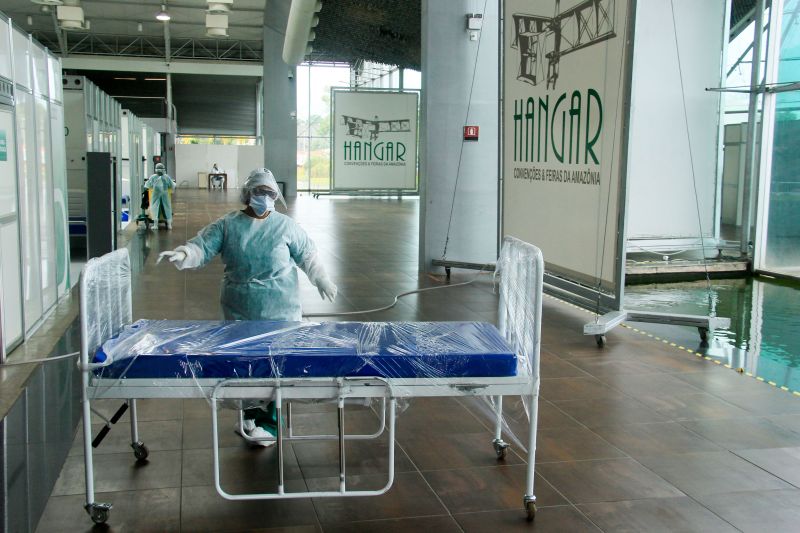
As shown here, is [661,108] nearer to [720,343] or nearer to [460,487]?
[720,343]

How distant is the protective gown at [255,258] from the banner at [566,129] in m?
3.60

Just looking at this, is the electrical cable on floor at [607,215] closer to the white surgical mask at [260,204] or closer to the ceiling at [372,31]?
the white surgical mask at [260,204]

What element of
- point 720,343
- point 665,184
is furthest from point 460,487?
point 665,184

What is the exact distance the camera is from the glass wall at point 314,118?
36156mm

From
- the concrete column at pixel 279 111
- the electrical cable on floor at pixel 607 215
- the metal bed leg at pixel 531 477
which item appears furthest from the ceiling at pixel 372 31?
the metal bed leg at pixel 531 477

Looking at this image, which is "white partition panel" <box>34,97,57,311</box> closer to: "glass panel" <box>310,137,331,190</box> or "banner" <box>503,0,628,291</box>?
"banner" <box>503,0,628,291</box>

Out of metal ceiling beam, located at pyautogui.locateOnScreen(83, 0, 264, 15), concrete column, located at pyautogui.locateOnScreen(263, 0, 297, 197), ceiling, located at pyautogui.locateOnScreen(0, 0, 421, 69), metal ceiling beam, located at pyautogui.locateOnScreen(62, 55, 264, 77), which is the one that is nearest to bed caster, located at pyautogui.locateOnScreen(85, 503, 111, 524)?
ceiling, located at pyautogui.locateOnScreen(0, 0, 421, 69)

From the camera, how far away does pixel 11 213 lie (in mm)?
6457

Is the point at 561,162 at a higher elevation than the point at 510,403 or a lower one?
higher

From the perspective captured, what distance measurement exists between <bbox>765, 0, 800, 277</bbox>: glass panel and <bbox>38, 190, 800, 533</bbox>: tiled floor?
5.85 meters

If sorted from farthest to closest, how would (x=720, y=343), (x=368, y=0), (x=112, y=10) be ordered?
(x=112, y=10), (x=368, y=0), (x=720, y=343)

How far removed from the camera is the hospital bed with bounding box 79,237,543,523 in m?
3.22

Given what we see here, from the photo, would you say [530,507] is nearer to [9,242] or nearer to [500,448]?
[500,448]

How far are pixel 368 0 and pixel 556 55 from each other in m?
11.3
